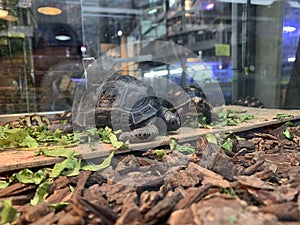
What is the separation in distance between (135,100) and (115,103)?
98 millimetres

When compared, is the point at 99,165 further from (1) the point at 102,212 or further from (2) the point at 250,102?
(2) the point at 250,102

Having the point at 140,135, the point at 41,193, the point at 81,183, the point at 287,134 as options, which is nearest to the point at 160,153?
the point at 140,135

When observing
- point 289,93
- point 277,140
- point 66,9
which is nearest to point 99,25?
point 66,9

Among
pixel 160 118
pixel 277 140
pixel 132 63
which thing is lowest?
pixel 277 140

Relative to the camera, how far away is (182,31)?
453 cm

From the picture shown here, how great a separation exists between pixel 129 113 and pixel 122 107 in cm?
4

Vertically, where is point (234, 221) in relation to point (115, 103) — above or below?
below

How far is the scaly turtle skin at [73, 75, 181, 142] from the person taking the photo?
1164 millimetres

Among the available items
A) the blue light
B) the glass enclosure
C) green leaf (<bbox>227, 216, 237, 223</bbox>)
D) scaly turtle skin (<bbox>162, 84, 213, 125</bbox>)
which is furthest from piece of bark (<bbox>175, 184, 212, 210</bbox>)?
the blue light

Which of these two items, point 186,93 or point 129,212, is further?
point 186,93

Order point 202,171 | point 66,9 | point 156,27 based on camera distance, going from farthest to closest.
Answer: point 156,27
point 66,9
point 202,171

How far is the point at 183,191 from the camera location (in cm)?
70

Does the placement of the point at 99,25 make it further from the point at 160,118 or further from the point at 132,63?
the point at 160,118

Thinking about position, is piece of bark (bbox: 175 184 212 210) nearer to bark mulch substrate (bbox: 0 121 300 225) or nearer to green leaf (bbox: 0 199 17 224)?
bark mulch substrate (bbox: 0 121 300 225)
